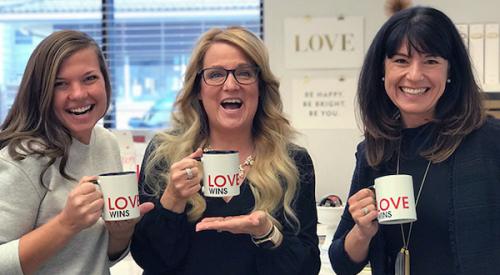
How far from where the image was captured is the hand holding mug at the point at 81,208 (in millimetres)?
1241

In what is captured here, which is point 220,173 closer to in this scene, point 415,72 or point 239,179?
point 239,179

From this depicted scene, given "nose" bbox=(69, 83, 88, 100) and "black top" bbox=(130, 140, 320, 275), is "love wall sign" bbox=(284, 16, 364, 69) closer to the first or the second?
"black top" bbox=(130, 140, 320, 275)

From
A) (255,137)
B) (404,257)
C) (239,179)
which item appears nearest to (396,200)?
(404,257)

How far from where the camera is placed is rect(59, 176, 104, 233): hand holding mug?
124cm

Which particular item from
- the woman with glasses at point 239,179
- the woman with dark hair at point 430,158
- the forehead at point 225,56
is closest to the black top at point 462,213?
the woman with dark hair at point 430,158

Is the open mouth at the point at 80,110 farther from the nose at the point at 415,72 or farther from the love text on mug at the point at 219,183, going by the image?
the nose at the point at 415,72

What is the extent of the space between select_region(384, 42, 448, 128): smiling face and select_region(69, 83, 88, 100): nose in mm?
715

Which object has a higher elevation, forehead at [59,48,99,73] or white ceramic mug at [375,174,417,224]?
forehead at [59,48,99,73]

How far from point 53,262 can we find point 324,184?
1.90 meters

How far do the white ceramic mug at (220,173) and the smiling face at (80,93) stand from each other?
286mm

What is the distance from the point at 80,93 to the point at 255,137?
0.50m

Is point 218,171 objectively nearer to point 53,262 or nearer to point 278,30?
point 53,262

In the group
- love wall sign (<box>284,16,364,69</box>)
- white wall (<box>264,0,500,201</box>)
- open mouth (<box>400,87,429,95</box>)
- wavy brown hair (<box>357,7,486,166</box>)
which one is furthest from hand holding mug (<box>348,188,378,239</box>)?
love wall sign (<box>284,16,364,69</box>)

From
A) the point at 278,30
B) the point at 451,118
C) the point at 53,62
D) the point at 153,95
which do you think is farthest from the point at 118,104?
the point at 451,118
